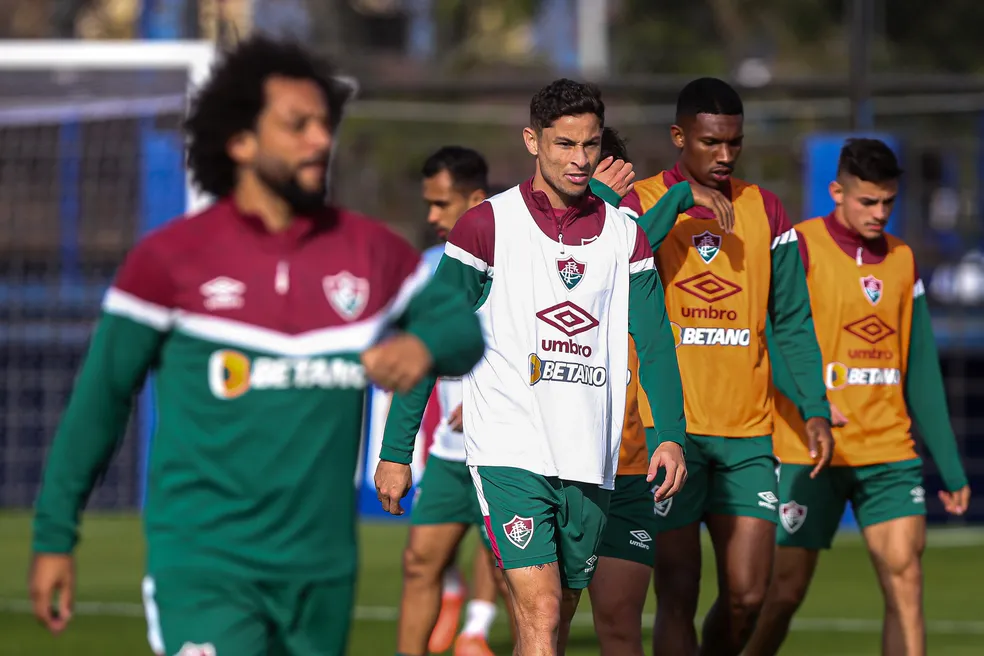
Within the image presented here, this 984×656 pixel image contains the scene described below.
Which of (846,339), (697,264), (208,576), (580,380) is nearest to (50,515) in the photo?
(208,576)

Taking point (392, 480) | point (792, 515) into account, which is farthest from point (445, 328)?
point (792, 515)

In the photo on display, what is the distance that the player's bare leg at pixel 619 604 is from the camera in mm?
6914

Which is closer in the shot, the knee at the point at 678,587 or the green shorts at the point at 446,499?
the knee at the point at 678,587

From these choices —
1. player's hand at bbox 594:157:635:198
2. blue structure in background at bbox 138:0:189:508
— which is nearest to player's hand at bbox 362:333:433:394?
player's hand at bbox 594:157:635:198

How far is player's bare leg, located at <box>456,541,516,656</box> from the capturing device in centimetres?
966

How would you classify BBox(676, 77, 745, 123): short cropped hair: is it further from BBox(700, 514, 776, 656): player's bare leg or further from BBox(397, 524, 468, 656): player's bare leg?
BBox(397, 524, 468, 656): player's bare leg

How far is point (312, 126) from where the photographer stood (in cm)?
462

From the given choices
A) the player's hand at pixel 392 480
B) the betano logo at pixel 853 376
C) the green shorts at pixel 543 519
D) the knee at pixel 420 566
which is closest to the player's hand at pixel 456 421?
the knee at pixel 420 566

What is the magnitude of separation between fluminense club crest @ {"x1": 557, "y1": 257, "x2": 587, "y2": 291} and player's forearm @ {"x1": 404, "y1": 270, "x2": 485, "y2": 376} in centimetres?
169

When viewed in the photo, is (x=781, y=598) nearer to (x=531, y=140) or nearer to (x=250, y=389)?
(x=531, y=140)

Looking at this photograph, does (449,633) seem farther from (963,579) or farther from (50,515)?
(50,515)

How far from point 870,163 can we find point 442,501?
2609 mm

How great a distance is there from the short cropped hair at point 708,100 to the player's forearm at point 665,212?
20.7 inches

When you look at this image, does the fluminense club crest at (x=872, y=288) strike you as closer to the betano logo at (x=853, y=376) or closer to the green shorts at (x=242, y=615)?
the betano logo at (x=853, y=376)
